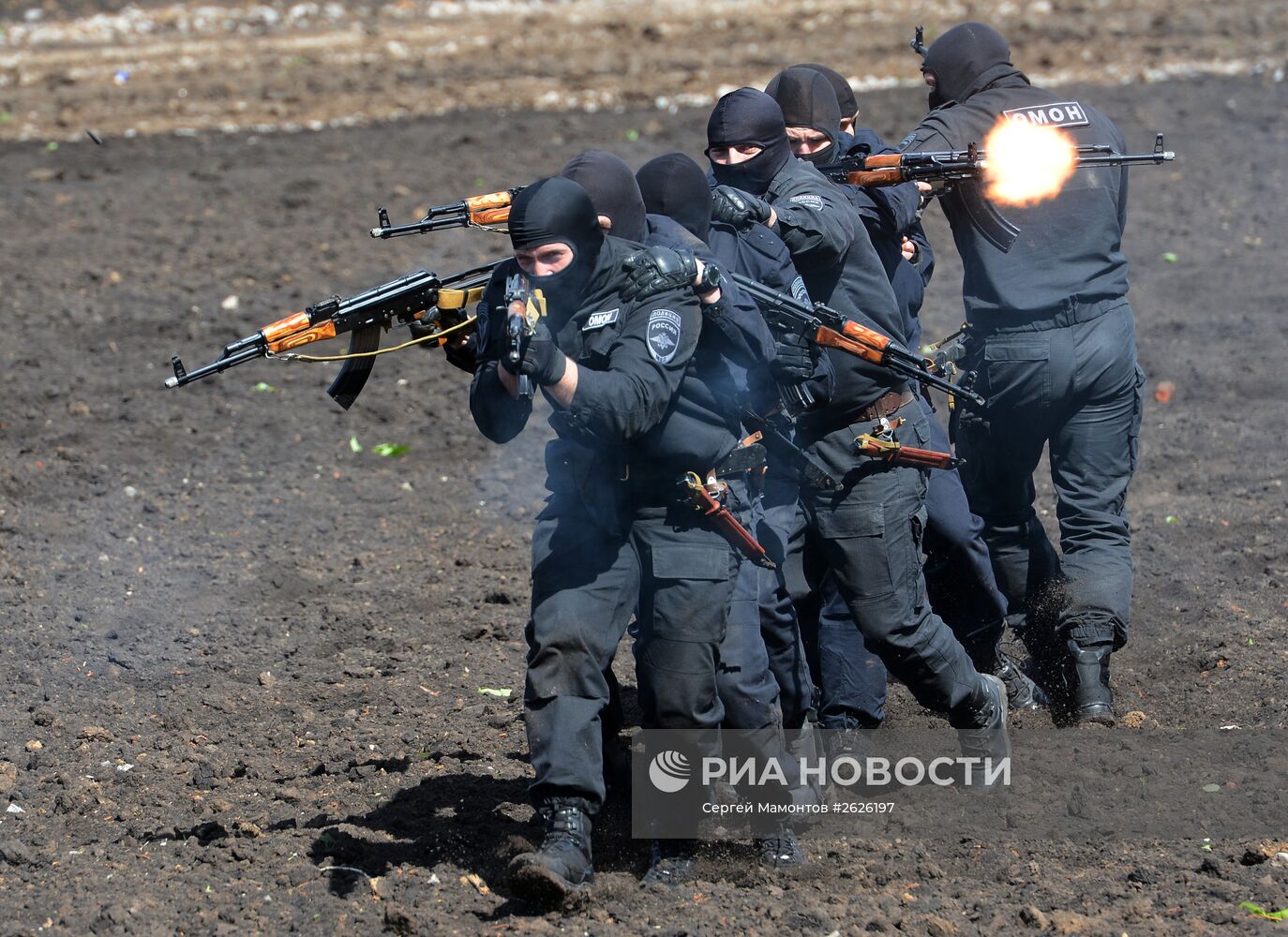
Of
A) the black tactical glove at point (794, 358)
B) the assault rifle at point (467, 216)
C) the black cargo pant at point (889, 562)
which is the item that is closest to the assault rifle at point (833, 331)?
the black tactical glove at point (794, 358)

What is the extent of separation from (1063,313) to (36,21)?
15.2 metres

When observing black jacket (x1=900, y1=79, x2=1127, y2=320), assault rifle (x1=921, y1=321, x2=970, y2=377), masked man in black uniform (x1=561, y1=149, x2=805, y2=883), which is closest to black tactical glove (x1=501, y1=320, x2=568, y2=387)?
masked man in black uniform (x1=561, y1=149, x2=805, y2=883)

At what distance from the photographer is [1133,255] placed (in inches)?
445

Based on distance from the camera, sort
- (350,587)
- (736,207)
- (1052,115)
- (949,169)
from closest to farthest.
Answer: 1. (736,207)
2. (949,169)
3. (1052,115)
4. (350,587)

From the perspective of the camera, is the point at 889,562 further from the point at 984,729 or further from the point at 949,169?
the point at 949,169

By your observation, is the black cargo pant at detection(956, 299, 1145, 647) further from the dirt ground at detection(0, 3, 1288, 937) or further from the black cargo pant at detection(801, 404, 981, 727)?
the black cargo pant at detection(801, 404, 981, 727)

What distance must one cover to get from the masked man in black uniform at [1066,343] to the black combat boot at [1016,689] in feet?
0.33

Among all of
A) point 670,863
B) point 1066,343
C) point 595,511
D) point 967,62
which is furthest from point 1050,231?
point 670,863

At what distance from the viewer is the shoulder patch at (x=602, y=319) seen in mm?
4484

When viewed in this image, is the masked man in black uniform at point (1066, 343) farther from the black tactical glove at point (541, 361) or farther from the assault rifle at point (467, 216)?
the black tactical glove at point (541, 361)

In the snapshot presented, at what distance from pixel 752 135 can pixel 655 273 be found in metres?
1.09

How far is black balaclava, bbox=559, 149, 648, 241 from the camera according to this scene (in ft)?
15.3

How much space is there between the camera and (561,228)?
434 cm

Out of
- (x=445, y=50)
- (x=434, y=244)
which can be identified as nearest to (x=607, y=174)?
(x=434, y=244)
